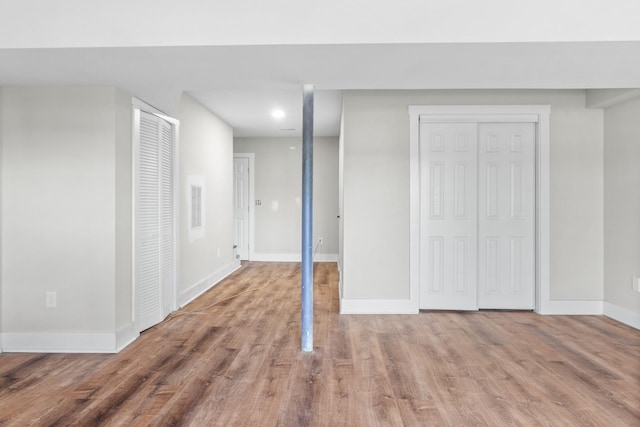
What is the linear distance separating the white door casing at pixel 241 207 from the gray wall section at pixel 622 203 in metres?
5.71

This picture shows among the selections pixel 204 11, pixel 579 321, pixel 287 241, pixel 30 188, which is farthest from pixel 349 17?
pixel 287 241

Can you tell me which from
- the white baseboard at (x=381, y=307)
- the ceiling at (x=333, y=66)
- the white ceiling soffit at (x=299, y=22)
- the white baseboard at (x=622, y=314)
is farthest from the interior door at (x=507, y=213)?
the white ceiling soffit at (x=299, y=22)

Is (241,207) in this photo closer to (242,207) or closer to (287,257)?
(242,207)

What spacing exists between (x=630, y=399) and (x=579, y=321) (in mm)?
1690

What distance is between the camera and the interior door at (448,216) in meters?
4.15

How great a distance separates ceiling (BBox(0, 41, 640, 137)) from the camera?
2.28 meters

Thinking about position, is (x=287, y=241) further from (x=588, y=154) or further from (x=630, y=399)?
(x=630, y=399)

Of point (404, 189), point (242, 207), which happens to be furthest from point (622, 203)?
point (242, 207)

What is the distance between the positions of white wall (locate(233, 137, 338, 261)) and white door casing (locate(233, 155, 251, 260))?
0.57ft

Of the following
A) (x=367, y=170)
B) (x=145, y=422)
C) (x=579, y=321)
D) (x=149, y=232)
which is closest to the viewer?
(x=145, y=422)

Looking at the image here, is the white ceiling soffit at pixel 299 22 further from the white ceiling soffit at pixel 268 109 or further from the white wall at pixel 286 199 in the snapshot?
the white wall at pixel 286 199

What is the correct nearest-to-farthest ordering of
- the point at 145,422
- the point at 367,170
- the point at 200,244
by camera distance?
the point at 145,422
the point at 367,170
the point at 200,244

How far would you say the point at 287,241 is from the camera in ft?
25.5

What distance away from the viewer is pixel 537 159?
413 centimetres
